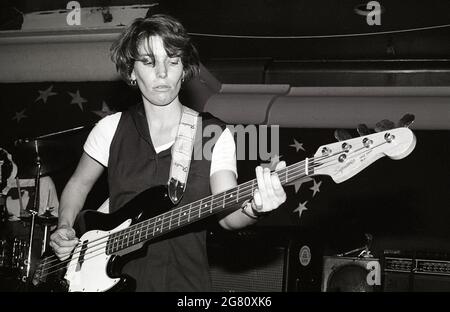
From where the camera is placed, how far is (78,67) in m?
6.55

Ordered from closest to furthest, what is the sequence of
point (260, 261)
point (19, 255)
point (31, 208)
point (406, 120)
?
point (406, 120) < point (260, 261) < point (31, 208) < point (19, 255)

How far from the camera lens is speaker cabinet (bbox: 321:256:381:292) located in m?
4.63

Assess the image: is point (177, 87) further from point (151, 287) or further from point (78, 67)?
point (78, 67)

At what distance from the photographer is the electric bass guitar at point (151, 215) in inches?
72.4

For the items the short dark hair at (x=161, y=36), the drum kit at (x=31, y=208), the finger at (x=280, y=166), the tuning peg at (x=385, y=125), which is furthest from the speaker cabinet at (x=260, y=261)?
the tuning peg at (x=385, y=125)

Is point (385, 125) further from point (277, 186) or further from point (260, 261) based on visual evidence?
point (260, 261)

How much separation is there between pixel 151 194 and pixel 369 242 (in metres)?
3.59

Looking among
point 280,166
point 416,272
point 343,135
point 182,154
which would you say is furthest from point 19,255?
point 343,135

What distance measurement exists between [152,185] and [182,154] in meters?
0.18

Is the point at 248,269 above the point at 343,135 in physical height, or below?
below

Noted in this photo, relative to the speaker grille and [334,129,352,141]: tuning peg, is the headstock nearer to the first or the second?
[334,129,352,141]: tuning peg

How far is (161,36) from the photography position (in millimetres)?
2199

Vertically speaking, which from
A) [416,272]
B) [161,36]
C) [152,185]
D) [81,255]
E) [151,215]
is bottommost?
[81,255]
